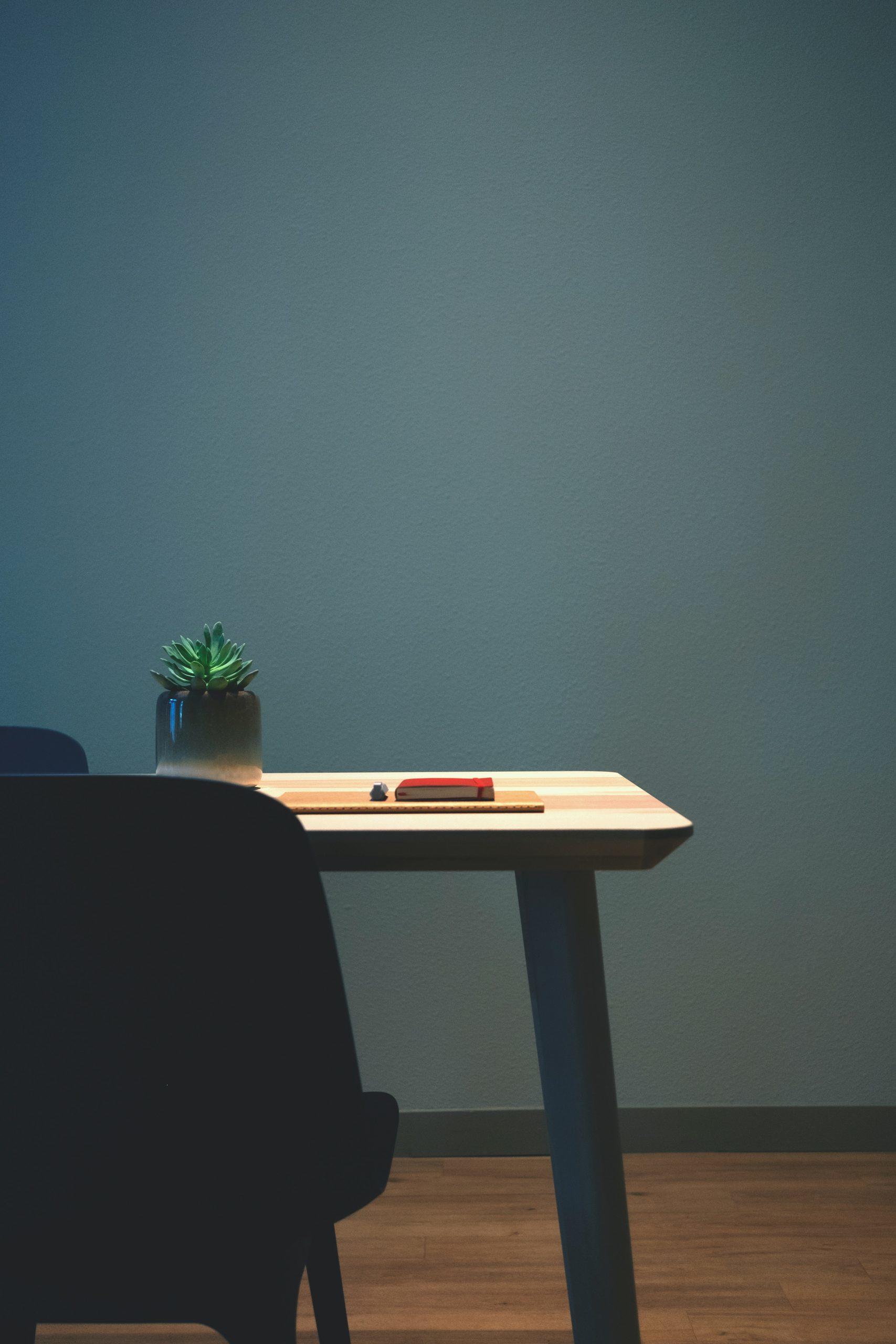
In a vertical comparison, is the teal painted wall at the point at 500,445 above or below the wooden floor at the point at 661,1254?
above

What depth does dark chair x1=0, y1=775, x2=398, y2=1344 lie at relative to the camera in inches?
26.5

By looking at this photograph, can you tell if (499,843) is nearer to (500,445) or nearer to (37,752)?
(37,752)

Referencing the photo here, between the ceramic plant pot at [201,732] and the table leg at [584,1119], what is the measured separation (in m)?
0.36

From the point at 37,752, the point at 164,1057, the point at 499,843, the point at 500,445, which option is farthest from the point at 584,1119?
the point at 500,445

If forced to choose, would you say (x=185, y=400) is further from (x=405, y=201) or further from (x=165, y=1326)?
(x=165, y=1326)

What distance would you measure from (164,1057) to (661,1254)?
1.29 meters

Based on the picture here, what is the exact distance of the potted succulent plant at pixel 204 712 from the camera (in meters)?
1.09

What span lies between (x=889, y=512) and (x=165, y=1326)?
1963 millimetres

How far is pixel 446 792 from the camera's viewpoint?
3.48 ft

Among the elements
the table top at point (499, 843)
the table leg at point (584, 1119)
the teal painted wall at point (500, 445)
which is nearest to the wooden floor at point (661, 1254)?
the teal painted wall at point (500, 445)

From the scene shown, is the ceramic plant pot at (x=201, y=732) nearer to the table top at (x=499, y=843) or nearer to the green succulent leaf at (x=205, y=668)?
the green succulent leaf at (x=205, y=668)

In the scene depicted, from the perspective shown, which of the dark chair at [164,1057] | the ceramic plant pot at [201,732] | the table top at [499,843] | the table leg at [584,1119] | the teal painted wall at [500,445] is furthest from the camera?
the teal painted wall at [500,445]

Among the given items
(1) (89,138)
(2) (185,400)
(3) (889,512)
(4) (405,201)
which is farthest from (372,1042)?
(1) (89,138)

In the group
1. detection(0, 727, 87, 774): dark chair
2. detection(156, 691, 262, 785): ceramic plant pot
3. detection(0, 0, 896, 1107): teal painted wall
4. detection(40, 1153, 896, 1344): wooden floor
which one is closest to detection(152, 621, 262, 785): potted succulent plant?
detection(156, 691, 262, 785): ceramic plant pot
